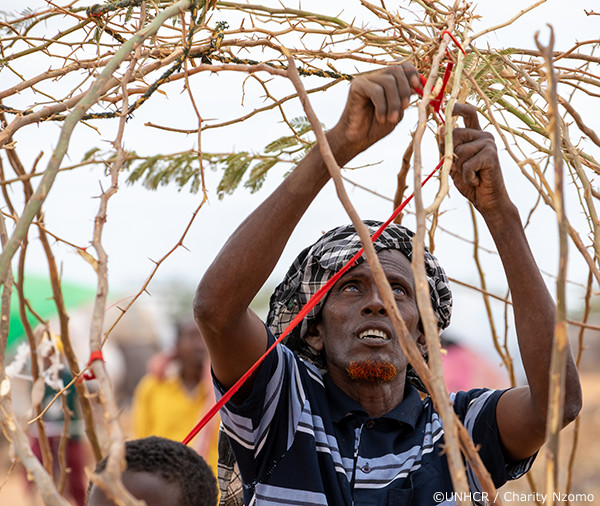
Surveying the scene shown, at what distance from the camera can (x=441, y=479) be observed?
198 cm

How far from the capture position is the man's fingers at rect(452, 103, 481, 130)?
1.86 metres

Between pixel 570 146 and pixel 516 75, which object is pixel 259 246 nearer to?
pixel 570 146

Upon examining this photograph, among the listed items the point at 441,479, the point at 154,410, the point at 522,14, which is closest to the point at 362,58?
the point at 522,14

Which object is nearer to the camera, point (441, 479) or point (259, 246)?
point (259, 246)

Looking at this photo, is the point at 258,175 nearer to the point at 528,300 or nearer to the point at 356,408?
the point at 356,408

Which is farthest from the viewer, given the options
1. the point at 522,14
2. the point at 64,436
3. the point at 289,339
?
the point at 64,436

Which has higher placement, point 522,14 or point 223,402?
point 522,14

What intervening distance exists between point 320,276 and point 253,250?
521mm

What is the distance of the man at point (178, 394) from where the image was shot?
4742mm

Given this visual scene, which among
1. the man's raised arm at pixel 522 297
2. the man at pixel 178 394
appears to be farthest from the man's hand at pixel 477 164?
the man at pixel 178 394

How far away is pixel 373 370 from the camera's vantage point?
2.08 metres

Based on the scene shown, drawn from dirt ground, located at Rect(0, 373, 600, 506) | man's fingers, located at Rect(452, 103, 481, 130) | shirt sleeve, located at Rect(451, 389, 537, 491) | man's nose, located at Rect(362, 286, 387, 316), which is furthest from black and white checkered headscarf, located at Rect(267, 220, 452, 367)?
dirt ground, located at Rect(0, 373, 600, 506)

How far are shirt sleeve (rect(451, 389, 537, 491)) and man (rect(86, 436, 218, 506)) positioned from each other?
2.30ft

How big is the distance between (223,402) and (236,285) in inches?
11.1
